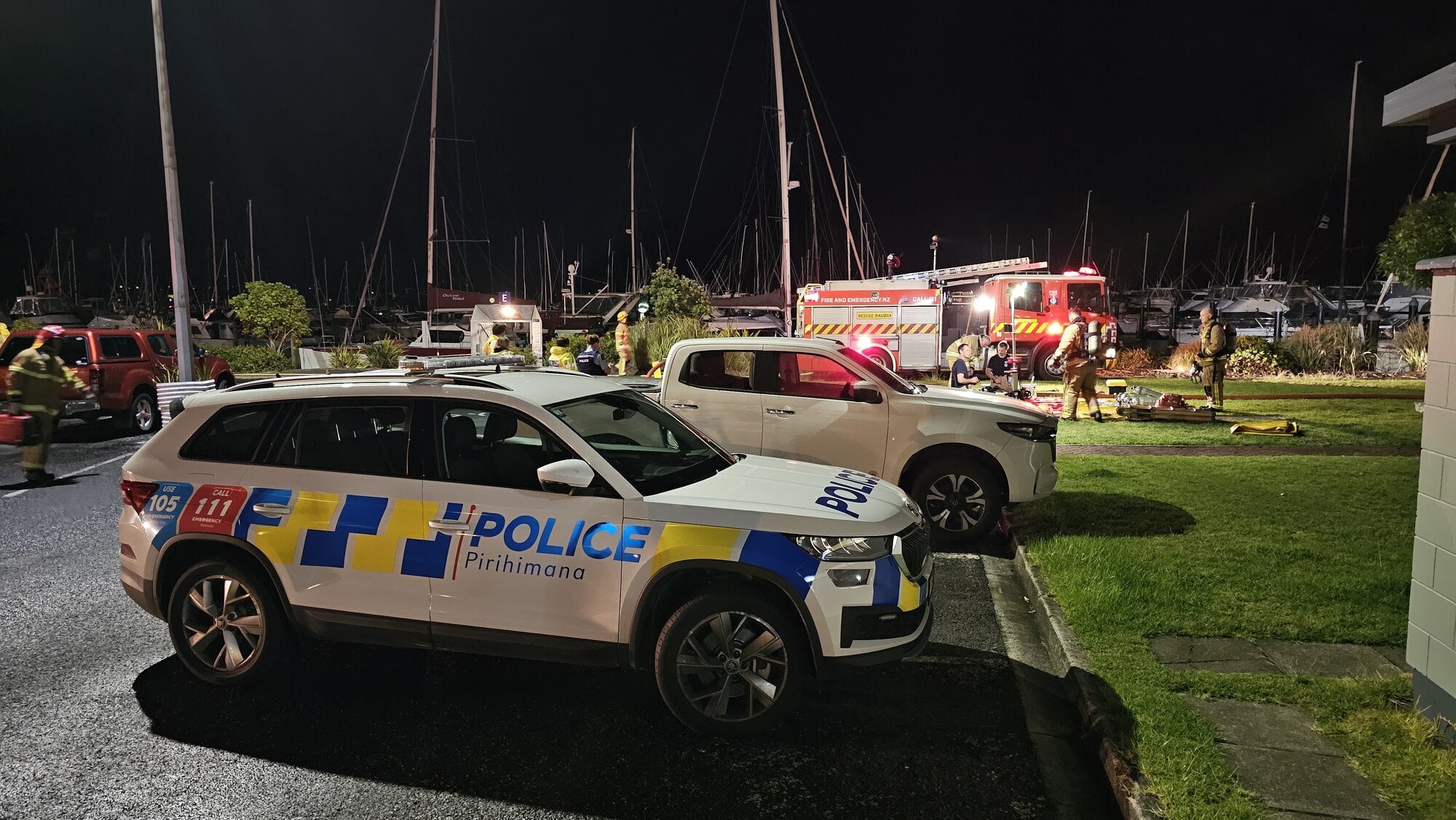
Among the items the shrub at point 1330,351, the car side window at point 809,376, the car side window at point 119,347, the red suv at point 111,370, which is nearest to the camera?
the car side window at point 809,376

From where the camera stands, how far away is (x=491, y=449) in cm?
441

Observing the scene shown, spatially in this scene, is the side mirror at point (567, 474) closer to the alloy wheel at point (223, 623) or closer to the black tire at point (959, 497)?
the alloy wheel at point (223, 623)

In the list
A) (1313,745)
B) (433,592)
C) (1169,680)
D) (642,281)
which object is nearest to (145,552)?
(433,592)

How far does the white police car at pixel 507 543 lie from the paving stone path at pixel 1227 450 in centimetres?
747

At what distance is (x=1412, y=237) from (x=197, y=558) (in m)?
22.5

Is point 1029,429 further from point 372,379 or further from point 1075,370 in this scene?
point 1075,370

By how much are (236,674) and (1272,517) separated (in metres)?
7.80

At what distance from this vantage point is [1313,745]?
350 cm

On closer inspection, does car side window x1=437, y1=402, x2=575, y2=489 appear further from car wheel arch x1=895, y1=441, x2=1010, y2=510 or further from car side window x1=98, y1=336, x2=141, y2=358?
car side window x1=98, y1=336, x2=141, y2=358

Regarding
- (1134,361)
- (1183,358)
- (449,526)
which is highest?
(1183,358)

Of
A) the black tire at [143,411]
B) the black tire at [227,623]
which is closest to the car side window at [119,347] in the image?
the black tire at [143,411]

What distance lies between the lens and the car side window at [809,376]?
7.44 m

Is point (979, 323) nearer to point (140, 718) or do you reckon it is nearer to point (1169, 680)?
point (1169, 680)

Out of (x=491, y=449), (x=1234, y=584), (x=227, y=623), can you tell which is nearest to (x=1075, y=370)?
(x=1234, y=584)
